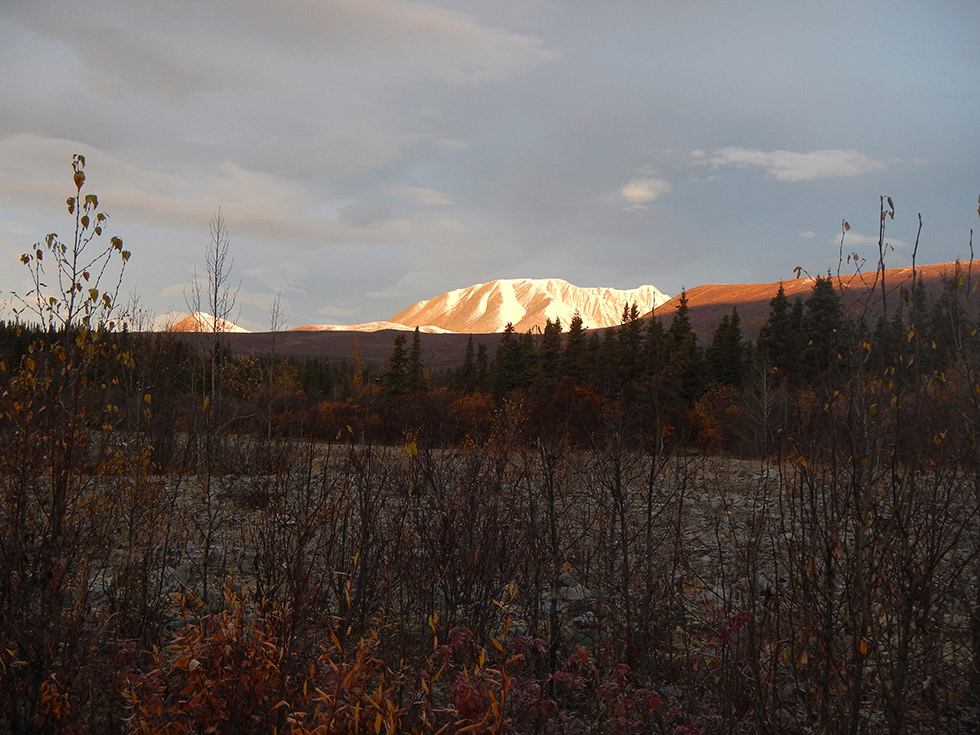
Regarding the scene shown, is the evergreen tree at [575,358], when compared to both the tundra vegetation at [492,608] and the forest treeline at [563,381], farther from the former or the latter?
the tundra vegetation at [492,608]

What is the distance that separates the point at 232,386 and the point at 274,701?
2896cm

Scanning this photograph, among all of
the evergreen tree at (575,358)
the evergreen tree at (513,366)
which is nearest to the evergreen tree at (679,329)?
the evergreen tree at (575,358)

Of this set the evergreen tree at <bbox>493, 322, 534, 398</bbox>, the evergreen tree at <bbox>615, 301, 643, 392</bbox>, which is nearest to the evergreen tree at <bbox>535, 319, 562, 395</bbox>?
the evergreen tree at <bbox>493, 322, 534, 398</bbox>

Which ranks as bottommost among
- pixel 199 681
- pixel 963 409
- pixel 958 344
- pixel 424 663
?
pixel 424 663

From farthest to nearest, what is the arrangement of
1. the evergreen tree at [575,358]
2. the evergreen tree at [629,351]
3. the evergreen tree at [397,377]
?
the evergreen tree at [397,377] → the evergreen tree at [575,358] → the evergreen tree at [629,351]

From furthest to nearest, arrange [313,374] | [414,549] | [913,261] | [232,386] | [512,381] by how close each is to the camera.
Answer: [313,374] < [512,381] < [232,386] < [414,549] < [913,261]

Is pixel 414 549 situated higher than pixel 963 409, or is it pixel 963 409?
pixel 963 409

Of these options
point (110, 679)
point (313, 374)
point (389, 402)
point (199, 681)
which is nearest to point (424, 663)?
point (199, 681)

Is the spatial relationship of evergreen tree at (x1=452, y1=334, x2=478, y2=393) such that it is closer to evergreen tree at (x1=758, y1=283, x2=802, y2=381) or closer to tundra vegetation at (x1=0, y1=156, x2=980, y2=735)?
evergreen tree at (x1=758, y1=283, x2=802, y2=381)

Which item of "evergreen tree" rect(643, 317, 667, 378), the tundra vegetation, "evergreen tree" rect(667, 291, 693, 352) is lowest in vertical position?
the tundra vegetation

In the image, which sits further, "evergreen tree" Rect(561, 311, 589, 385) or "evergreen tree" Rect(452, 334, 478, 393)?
Result: "evergreen tree" Rect(452, 334, 478, 393)

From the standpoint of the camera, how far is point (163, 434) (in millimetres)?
16312

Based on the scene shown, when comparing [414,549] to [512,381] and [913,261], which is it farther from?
[512,381]

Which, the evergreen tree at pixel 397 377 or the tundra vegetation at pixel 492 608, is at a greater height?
the evergreen tree at pixel 397 377
